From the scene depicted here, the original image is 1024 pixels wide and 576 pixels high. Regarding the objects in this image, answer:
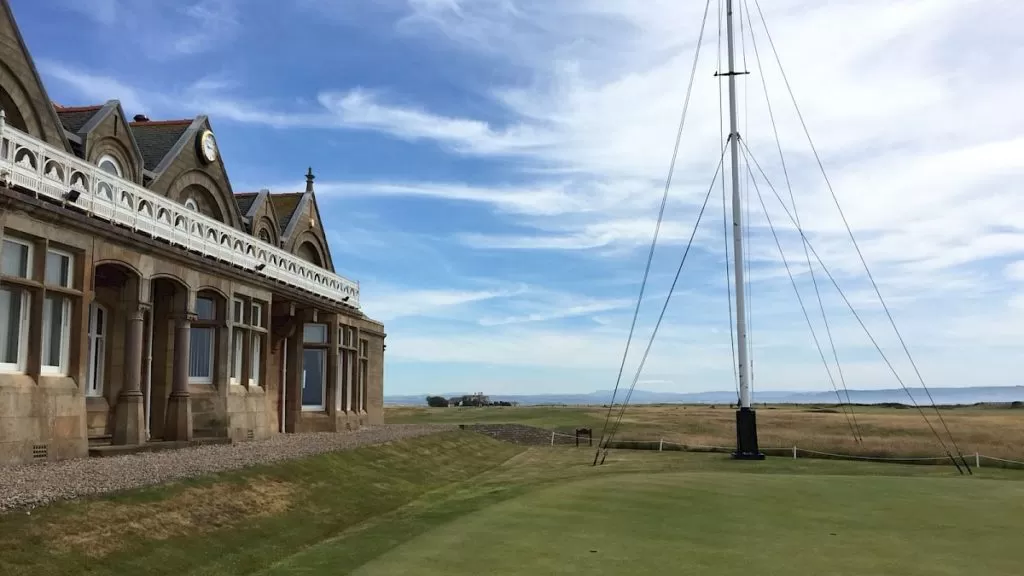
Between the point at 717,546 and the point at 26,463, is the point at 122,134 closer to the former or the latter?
the point at 26,463

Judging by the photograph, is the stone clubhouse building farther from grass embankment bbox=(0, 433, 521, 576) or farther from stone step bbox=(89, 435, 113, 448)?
grass embankment bbox=(0, 433, 521, 576)

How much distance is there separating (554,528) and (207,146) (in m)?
23.7

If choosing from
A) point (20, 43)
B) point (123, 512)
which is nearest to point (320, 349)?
point (20, 43)

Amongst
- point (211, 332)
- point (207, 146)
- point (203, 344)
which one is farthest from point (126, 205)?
point (207, 146)

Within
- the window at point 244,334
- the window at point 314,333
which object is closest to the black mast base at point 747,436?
the window at point 244,334

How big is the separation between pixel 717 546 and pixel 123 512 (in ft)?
32.0

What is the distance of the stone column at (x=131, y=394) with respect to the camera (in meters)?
21.2

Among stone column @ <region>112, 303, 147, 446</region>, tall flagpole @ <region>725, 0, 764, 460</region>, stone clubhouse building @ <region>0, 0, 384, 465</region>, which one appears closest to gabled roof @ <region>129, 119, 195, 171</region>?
stone clubhouse building @ <region>0, 0, 384, 465</region>

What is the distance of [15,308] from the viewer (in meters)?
18.0

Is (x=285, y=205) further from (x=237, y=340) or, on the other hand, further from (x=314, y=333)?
(x=237, y=340)

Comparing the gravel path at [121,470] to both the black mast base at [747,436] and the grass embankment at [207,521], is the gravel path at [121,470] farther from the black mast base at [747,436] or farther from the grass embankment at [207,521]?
the black mast base at [747,436]

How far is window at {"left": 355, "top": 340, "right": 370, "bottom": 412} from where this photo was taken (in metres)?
42.9

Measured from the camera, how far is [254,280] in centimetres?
2877

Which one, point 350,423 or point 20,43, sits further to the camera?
point 350,423
